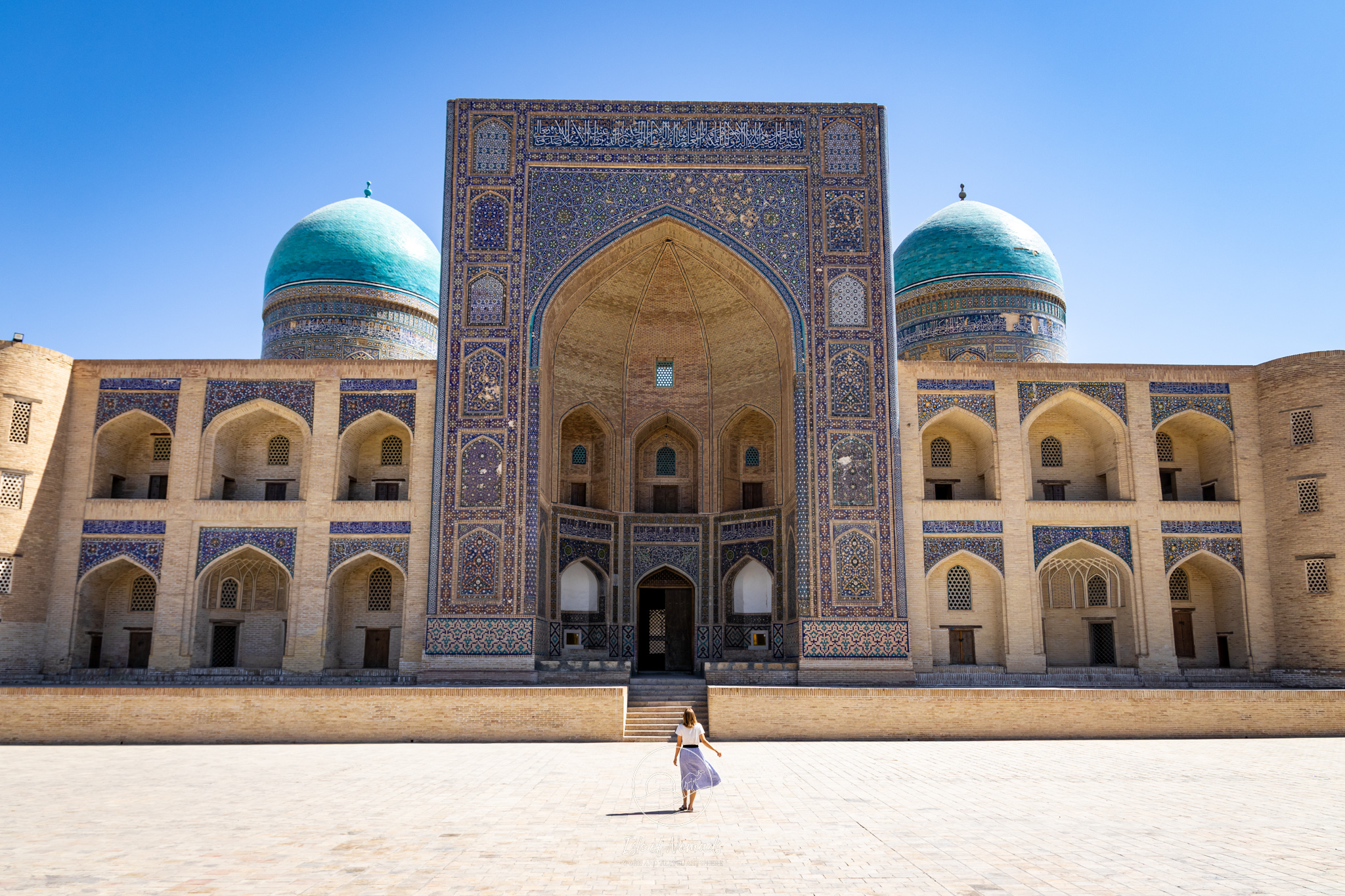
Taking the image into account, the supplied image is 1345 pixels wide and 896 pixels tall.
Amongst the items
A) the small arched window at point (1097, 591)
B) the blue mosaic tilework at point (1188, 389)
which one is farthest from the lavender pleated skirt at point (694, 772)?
the blue mosaic tilework at point (1188, 389)

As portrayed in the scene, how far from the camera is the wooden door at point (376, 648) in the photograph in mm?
15266

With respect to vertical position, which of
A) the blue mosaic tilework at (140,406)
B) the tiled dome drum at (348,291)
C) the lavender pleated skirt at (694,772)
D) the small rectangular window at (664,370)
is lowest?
the lavender pleated skirt at (694,772)

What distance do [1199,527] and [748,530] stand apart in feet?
21.4

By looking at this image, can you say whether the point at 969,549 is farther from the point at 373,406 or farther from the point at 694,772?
the point at 694,772

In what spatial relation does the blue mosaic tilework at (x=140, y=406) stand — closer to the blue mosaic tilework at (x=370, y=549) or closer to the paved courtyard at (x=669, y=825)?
the blue mosaic tilework at (x=370, y=549)

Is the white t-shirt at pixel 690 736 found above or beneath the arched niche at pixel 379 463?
beneath

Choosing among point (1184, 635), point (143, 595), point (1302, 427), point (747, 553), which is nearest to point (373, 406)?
point (143, 595)

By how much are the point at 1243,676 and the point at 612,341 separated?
10538 mm

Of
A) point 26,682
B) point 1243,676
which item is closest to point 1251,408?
point 1243,676

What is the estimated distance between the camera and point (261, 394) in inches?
586

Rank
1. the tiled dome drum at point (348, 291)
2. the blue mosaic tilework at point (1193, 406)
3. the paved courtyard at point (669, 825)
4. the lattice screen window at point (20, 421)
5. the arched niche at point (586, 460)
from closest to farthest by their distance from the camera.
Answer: the paved courtyard at point (669, 825) < the lattice screen window at point (20, 421) < the blue mosaic tilework at point (1193, 406) < the arched niche at point (586, 460) < the tiled dome drum at point (348, 291)

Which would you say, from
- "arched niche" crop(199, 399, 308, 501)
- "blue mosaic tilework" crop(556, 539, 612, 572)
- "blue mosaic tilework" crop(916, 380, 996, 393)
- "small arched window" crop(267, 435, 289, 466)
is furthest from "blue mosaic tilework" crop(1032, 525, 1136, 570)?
"small arched window" crop(267, 435, 289, 466)

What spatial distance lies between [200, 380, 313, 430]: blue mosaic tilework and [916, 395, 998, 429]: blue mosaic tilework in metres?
8.82

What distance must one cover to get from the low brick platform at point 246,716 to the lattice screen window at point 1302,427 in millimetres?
11617
